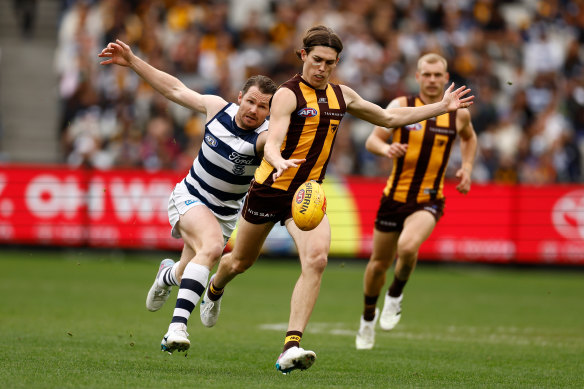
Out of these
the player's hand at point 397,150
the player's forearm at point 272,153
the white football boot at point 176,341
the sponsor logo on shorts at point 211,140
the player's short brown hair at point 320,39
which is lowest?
the white football boot at point 176,341

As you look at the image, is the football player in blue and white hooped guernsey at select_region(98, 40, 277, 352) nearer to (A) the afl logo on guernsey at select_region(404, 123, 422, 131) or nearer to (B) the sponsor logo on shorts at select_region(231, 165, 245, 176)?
(B) the sponsor logo on shorts at select_region(231, 165, 245, 176)

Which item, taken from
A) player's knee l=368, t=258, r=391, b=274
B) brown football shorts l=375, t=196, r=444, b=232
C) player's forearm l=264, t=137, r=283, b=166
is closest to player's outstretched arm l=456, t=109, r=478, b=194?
brown football shorts l=375, t=196, r=444, b=232

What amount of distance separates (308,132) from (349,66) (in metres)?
14.5

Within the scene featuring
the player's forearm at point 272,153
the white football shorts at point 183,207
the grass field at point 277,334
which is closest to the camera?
the player's forearm at point 272,153

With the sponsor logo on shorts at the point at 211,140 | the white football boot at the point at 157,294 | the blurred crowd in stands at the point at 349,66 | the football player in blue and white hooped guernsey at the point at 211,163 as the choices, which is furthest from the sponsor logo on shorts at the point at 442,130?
the blurred crowd in stands at the point at 349,66

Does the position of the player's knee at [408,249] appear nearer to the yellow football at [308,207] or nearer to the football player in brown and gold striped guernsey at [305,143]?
the football player in brown and gold striped guernsey at [305,143]

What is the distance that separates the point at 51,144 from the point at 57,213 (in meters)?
3.94

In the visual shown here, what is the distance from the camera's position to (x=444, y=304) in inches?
554

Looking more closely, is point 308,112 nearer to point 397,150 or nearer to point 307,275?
point 307,275

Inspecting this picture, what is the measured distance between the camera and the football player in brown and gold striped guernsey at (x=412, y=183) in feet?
32.3

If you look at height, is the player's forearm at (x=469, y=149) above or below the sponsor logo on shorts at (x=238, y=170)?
above

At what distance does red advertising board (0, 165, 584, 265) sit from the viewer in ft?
61.7

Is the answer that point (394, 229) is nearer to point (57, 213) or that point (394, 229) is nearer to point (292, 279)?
point (292, 279)

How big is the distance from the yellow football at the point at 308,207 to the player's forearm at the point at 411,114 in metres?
1.27
